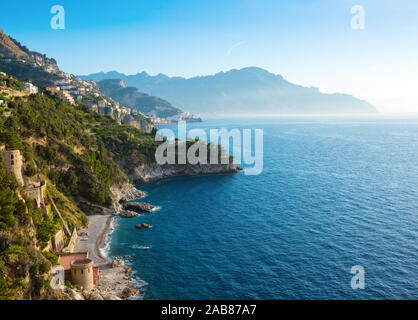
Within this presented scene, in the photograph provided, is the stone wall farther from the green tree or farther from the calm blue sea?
the green tree

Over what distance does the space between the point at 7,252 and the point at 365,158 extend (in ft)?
465

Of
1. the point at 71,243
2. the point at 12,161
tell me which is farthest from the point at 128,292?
the point at 12,161

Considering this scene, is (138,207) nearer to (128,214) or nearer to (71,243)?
(128,214)

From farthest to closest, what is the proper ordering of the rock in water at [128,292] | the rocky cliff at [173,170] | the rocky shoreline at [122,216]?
the rocky cliff at [173,170], the rocky shoreline at [122,216], the rock in water at [128,292]

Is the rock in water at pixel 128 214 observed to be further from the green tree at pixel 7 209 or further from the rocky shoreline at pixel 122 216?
the green tree at pixel 7 209

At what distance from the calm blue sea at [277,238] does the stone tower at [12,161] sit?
20124mm

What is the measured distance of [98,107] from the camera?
17662cm

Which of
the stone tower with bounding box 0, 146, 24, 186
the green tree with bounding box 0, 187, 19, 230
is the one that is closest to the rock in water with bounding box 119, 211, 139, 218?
the stone tower with bounding box 0, 146, 24, 186

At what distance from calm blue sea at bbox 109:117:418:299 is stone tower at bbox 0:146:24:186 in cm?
2012

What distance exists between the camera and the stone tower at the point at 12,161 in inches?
1759

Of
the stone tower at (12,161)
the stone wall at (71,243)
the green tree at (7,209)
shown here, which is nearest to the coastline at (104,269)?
the stone wall at (71,243)

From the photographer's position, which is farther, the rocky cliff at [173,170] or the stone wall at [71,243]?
the rocky cliff at [173,170]

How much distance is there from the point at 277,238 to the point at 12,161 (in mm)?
45529
